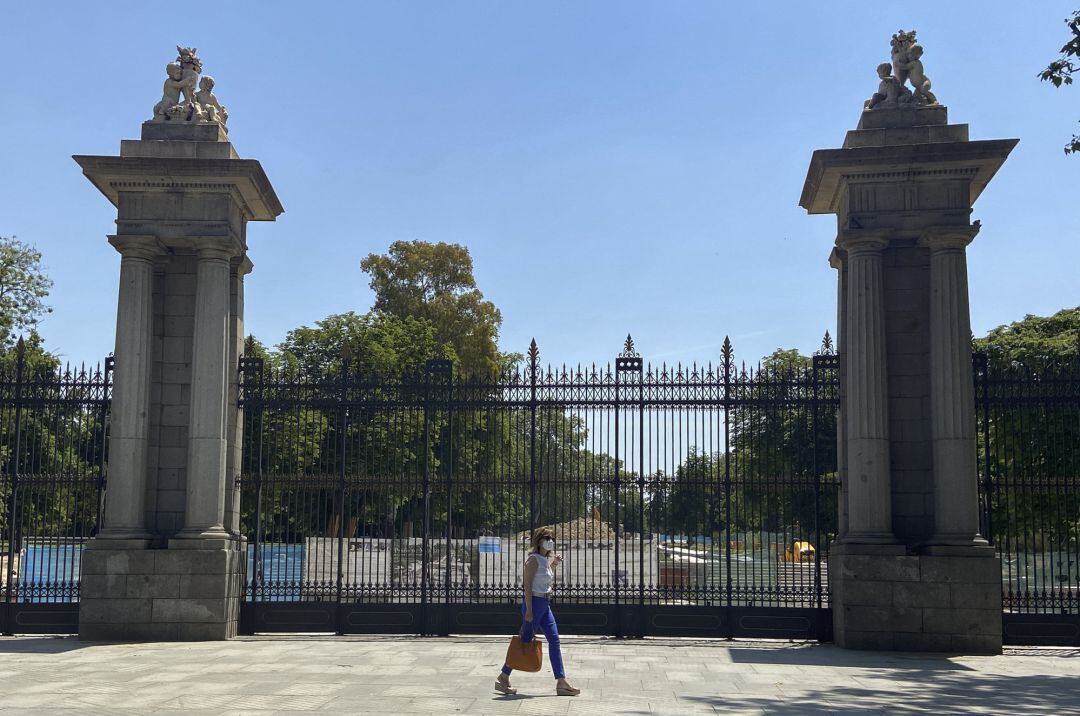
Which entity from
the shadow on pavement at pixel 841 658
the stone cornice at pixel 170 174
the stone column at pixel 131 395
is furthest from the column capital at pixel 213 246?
the shadow on pavement at pixel 841 658

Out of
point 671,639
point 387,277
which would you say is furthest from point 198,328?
point 387,277

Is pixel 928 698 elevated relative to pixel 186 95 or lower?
A: lower

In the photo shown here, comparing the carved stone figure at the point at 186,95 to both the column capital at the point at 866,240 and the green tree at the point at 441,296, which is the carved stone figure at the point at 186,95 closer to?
the column capital at the point at 866,240

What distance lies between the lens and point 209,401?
15.5 m

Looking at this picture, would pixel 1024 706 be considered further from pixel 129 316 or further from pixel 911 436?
pixel 129 316

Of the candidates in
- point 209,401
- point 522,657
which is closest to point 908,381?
point 522,657

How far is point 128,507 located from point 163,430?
4.14 feet

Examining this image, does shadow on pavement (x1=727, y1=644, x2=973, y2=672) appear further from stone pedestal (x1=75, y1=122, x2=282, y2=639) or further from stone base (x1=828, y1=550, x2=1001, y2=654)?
stone pedestal (x1=75, y1=122, x2=282, y2=639)

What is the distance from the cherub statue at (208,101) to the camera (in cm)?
1645

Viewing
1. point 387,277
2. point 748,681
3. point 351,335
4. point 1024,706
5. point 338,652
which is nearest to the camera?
point 1024,706

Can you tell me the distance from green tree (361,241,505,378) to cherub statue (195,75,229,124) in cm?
2750

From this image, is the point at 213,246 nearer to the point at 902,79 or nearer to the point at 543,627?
the point at 543,627

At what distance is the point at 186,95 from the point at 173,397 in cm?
468

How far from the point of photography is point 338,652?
45.1 ft
